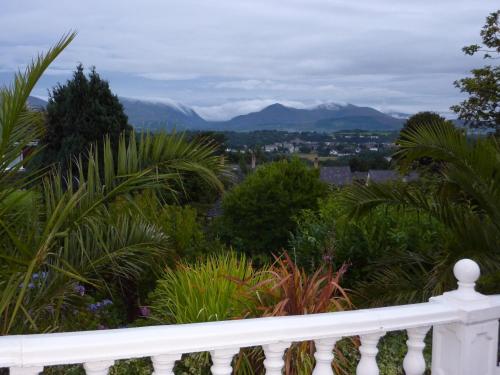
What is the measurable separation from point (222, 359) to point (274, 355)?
235mm

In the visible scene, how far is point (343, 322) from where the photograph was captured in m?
2.20

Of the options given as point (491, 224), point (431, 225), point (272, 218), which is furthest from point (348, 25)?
point (491, 224)

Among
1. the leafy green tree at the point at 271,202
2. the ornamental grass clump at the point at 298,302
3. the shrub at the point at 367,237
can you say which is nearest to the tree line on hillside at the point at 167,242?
the ornamental grass clump at the point at 298,302

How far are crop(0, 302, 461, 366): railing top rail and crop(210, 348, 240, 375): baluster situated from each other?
54 millimetres

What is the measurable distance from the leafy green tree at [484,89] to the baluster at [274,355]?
62.4 feet

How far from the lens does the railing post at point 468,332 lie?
2479mm

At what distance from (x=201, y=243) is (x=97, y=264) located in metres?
4.26

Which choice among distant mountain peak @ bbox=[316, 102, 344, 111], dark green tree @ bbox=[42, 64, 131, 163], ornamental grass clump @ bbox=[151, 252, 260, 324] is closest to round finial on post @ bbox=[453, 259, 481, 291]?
ornamental grass clump @ bbox=[151, 252, 260, 324]

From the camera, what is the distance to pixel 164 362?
1.97 m

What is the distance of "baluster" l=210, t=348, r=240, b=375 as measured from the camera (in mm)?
2055

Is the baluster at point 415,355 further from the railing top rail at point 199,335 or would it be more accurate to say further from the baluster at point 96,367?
the baluster at point 96,367

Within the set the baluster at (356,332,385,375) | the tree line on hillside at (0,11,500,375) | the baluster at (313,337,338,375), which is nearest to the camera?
the baluster at (313,337,338,375)

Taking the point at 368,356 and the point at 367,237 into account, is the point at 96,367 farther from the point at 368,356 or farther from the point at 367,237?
the point at 367,237

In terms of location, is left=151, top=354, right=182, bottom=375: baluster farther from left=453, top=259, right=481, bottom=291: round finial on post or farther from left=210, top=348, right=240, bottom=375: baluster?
left=453, top=259, right=481, bottom=291: round finial on post
